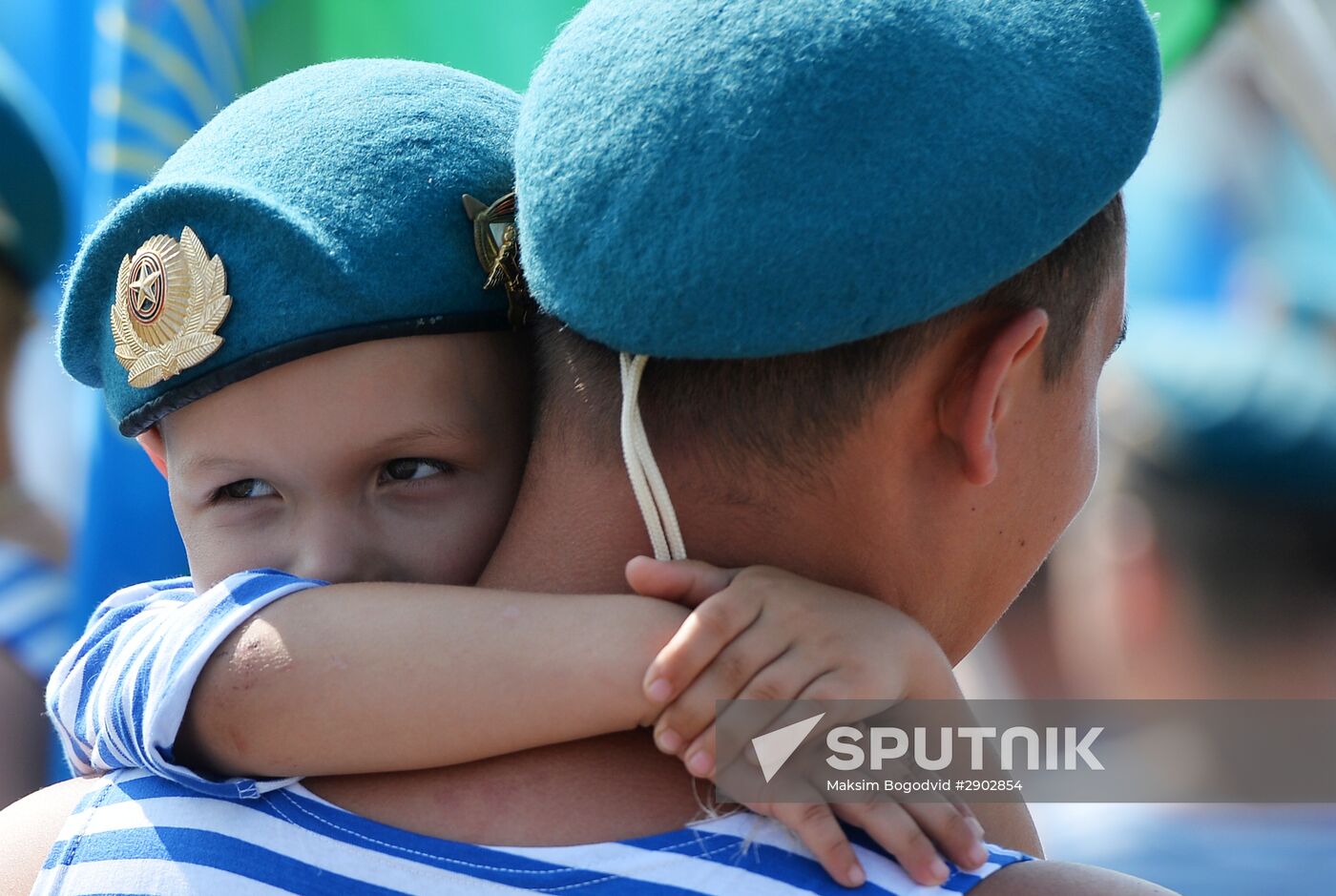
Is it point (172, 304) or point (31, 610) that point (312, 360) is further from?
point (31, 610)

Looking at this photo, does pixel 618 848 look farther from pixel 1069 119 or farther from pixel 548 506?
pixel 1069 119

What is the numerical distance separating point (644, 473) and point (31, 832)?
2.69ft

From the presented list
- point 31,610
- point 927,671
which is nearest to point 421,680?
point 927,671

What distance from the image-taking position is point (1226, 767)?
16.0 ft

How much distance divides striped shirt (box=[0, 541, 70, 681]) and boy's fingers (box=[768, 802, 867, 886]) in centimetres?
289

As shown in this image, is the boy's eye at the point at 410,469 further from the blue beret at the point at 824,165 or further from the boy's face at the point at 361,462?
the blue beret at the point at 824,165

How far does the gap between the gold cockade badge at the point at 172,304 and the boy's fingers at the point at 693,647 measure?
68 cm

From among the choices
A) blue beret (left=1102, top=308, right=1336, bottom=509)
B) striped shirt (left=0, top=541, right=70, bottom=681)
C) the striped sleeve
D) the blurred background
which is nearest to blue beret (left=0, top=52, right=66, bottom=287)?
the blurred background

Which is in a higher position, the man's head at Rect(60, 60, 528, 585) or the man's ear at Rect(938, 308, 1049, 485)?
the man's head at Rect(60, 60, 528, 585)

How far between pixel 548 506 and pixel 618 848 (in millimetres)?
387

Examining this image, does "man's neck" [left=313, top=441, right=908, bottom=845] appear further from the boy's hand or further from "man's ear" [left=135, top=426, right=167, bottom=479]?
"man's ear" [left=135, top=426, right=167, bottom=479]

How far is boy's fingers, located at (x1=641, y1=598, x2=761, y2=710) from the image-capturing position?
1.48 m

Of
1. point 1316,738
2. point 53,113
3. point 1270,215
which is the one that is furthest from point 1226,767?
point 1270,215

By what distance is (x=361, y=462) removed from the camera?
6.12ft
